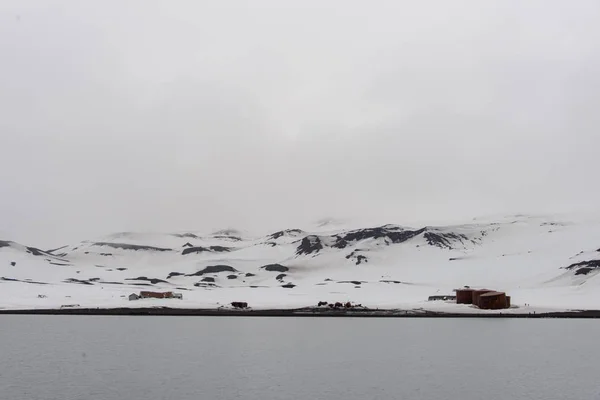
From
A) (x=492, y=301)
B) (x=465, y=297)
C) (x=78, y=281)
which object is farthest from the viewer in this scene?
(x=78, y=281)

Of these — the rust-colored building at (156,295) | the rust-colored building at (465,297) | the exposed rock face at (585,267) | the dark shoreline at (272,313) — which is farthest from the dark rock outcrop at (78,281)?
the exposed rock face at (585,267)

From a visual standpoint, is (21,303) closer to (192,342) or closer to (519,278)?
(192,342)

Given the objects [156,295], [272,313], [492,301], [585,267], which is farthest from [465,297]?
[156,295]

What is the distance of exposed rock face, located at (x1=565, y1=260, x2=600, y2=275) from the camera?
160m

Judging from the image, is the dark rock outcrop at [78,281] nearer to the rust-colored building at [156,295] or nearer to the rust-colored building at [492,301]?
the rust-colored building at [156,295]

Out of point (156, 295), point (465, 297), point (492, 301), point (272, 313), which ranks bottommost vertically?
point (272, 313)

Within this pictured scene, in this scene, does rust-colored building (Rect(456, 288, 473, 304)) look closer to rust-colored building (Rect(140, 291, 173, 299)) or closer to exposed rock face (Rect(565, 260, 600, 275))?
exposed rock face (Rect(565, 260, 600, 275))

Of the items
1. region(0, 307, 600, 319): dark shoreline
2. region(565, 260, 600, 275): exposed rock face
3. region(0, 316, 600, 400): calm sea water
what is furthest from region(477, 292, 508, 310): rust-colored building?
region(565, 260, 600, 275): exposed rock face

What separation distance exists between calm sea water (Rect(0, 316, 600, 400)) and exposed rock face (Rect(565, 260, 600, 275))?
223 ft

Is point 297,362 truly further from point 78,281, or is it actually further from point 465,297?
point 78,281

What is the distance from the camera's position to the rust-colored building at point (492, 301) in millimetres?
123250

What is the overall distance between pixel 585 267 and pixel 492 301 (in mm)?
54021

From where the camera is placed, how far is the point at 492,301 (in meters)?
124

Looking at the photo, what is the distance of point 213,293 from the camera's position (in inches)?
6565
